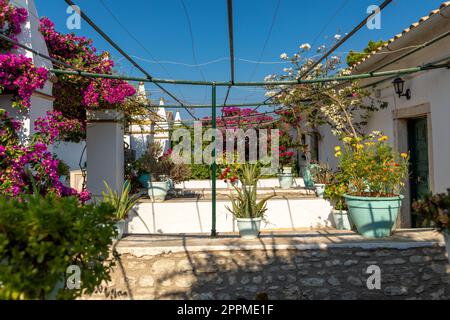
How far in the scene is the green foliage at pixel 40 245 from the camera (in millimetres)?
1453

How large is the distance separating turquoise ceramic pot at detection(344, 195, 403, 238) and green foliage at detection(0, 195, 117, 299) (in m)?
2.66

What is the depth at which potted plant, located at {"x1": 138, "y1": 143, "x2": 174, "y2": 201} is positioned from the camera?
217 inches

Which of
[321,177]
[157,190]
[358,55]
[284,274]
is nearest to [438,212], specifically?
[284,274]

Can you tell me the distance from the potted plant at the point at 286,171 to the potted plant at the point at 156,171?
3112 mm

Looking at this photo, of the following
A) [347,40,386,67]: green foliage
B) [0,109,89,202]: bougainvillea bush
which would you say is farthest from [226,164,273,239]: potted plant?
[347,40,386,67]: green foliage

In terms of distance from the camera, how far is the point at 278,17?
354 cm

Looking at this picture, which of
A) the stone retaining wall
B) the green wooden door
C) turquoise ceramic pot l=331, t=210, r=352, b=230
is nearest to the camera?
the stone retaining wall

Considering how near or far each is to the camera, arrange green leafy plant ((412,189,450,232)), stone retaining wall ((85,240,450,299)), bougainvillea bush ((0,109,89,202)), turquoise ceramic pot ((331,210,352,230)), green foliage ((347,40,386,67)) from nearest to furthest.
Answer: green leafy plant ((412,189,450,232))
stone retaining wall ((85,240,450,299))
bougainvillea bush ((0,109,89,202))
turquoise ceramic pot ((331,210,352,230))
green foliage ((347,40,386,67))

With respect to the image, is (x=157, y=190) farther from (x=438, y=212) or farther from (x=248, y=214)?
(x=438, y=212)

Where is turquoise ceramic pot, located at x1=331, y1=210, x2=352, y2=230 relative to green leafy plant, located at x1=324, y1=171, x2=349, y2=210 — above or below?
below

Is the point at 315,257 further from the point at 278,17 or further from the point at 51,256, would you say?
the point at 278,17

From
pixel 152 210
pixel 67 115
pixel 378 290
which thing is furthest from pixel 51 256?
pixel 67 115

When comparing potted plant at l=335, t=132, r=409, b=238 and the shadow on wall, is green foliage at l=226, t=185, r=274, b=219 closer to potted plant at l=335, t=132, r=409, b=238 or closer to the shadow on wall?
the shadow on wall
